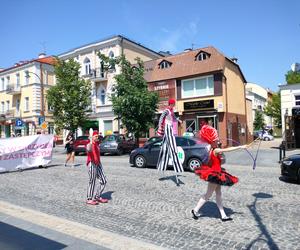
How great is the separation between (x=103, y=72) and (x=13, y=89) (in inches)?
671

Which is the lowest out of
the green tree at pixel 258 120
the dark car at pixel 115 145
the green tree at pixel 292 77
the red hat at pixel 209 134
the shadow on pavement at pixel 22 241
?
the shadow on pavement at pixel 22 241

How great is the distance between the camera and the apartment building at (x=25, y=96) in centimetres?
4188

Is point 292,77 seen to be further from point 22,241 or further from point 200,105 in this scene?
point 22,241

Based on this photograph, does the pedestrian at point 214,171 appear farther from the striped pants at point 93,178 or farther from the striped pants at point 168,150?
the striped pants at point 168,150

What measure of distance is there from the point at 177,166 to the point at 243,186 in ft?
6.72

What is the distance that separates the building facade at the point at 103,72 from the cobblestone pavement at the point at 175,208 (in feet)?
77.2

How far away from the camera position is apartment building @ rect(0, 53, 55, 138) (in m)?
41.9

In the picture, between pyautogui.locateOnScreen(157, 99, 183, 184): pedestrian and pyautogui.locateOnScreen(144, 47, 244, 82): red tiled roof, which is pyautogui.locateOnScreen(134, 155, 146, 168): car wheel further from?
pyautogui.locateOnScreen(144, 47, 244, 82): red tiled roof

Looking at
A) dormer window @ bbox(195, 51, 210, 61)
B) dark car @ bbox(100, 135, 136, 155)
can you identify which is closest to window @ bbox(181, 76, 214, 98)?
dormer window @ bbox(195, 51, 210, 61)

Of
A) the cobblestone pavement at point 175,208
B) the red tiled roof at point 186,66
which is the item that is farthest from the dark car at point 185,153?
the red tiled roof at point 186,66

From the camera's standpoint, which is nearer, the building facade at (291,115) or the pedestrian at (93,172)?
the pedestrian at (93,172)

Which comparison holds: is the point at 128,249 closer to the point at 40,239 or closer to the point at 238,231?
the point at 40,239

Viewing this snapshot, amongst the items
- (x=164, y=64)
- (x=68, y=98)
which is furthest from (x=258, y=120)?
(x=68, y=98)

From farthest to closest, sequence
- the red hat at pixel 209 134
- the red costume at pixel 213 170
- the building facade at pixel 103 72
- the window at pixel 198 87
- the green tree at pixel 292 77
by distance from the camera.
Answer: the green tree at pixel 292 77 → the building facade at pixel 103 72 → the window at pixel 198 87 → the red hat at pixel 209 134 → the red costume at pixel 213 170
